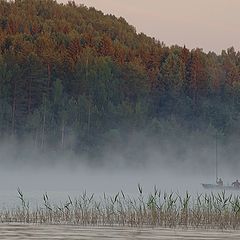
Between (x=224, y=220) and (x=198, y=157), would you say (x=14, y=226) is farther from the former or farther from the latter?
(x=198, y=157)

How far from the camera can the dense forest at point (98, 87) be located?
4828 inches

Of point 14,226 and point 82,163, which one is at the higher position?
point 82,163

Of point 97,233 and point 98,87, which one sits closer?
point 97,233

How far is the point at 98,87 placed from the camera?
429ft

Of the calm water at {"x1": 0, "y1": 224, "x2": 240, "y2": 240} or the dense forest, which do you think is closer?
the calm water at {"x1": 0, "y1": 224, "x2": 240, "y2": 240}

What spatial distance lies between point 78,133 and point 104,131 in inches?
150

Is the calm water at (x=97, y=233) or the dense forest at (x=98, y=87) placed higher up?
the dense forest at (x=98, y=87)

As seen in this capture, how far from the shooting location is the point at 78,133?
122m

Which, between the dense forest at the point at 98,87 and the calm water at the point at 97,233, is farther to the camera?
the dense forest at the point at 98,87

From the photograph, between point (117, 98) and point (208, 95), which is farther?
point (208, 95)

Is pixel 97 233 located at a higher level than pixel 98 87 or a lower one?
lower

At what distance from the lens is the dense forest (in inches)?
4828

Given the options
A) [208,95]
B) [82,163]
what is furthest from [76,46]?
[82,163]

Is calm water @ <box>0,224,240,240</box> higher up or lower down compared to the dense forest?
lower down
